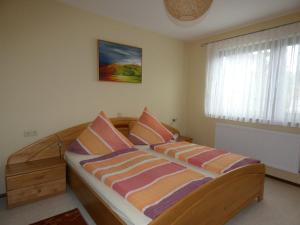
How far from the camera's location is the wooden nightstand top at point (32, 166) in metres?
2.09

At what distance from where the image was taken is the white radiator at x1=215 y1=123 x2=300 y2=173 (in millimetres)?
2715

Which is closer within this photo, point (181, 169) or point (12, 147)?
point (181, 169)

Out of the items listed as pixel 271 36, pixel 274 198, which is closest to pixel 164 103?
pixel 271 36

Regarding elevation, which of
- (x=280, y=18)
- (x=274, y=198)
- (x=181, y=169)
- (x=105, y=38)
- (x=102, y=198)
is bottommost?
(x=274, y=198)

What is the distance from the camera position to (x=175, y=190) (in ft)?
4.83

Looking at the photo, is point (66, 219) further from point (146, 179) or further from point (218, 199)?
point (218, 199)

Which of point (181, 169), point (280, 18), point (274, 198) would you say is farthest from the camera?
point (280, 18)

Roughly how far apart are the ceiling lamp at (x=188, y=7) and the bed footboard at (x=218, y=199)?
1474 millimetres

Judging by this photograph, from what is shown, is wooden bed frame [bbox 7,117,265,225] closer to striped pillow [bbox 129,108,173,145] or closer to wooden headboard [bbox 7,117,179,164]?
wooden headboard [bbox 7,117,179,164]

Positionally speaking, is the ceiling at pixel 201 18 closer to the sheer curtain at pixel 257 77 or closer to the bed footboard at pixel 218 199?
the sheer curtain at pixel 257 77

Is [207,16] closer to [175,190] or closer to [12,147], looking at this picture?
[175,190]

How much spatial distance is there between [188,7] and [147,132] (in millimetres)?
1960

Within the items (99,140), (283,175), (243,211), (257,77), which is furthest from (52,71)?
(283,175)

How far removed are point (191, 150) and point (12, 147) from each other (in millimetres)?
2363
